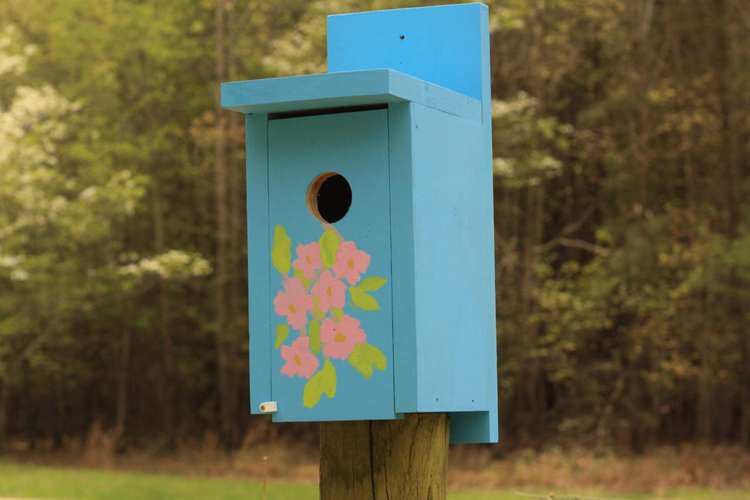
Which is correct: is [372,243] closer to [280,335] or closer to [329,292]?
[329,292]

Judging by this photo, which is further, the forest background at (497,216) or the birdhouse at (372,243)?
the forest background at (497,216)

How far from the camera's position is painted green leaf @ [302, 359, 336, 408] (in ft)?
10.6

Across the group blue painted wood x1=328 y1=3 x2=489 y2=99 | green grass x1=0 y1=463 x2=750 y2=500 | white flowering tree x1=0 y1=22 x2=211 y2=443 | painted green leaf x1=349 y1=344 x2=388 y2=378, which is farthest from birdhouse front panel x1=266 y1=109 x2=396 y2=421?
white flowering tree x1=0 y1=22 x2=211 y2=443

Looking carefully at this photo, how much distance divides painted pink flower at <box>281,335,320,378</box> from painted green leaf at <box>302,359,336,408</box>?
0.02 metres

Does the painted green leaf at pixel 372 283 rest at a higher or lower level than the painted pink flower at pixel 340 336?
higher

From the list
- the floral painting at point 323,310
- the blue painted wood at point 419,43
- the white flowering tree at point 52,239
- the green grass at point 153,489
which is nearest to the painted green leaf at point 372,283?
the floral painting at point 323,310

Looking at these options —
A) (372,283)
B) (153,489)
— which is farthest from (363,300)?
(153,489)

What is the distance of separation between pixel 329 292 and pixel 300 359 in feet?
0.58

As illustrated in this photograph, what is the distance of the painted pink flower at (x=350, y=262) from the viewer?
327 cm

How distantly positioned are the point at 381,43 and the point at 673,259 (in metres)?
15.3

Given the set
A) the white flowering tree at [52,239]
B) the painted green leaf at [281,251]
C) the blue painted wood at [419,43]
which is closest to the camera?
the painted green leaf at [281,251]

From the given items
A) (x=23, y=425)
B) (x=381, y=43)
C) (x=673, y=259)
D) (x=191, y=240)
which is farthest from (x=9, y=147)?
(x=381, y=43)

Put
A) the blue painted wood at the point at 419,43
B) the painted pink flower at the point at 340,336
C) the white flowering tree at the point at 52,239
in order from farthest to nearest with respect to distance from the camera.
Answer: the white flowering tree at the point at 52,239
the blue painted wood at the point at 419,43
the painted pink flower at the point at 340,336

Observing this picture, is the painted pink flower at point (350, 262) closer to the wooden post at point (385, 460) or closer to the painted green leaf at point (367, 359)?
the painted green leaf at point (367, 359)
